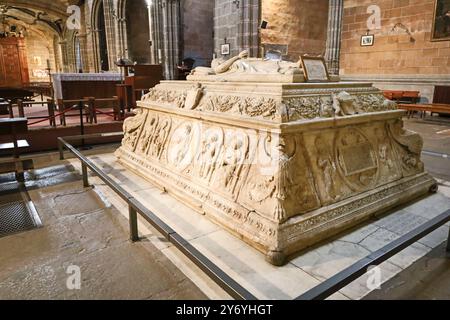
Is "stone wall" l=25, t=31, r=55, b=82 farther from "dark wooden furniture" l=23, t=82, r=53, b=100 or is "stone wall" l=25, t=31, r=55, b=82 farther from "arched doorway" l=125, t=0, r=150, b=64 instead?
"arched doorway" l=125, t=0, r=150, b=64

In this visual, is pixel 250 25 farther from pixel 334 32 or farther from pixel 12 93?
pixel 12 93

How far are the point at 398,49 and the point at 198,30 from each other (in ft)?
23.1

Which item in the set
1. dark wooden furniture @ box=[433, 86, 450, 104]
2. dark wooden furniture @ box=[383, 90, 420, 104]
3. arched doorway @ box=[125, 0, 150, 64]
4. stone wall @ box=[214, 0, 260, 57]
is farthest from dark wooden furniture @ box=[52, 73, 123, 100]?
dark wooden furniture @ box=[433, 86, 450, 104]

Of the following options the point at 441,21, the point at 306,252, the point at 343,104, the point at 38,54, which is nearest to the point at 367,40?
the point at 441,21

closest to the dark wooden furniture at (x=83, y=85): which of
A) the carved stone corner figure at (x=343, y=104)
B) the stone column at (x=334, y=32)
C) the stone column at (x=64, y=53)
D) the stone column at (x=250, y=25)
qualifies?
the stone column at (x=250, y=25)

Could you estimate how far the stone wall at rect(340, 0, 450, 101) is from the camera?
859 centimetres

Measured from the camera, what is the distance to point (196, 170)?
3121mm

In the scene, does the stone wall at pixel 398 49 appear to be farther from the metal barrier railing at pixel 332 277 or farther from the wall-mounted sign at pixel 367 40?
the metal barrier railing at pixel 332 277

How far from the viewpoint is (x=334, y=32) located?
931 centimetres

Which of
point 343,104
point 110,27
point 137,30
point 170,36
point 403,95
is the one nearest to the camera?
point 343,104

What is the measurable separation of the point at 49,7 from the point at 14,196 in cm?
1749
